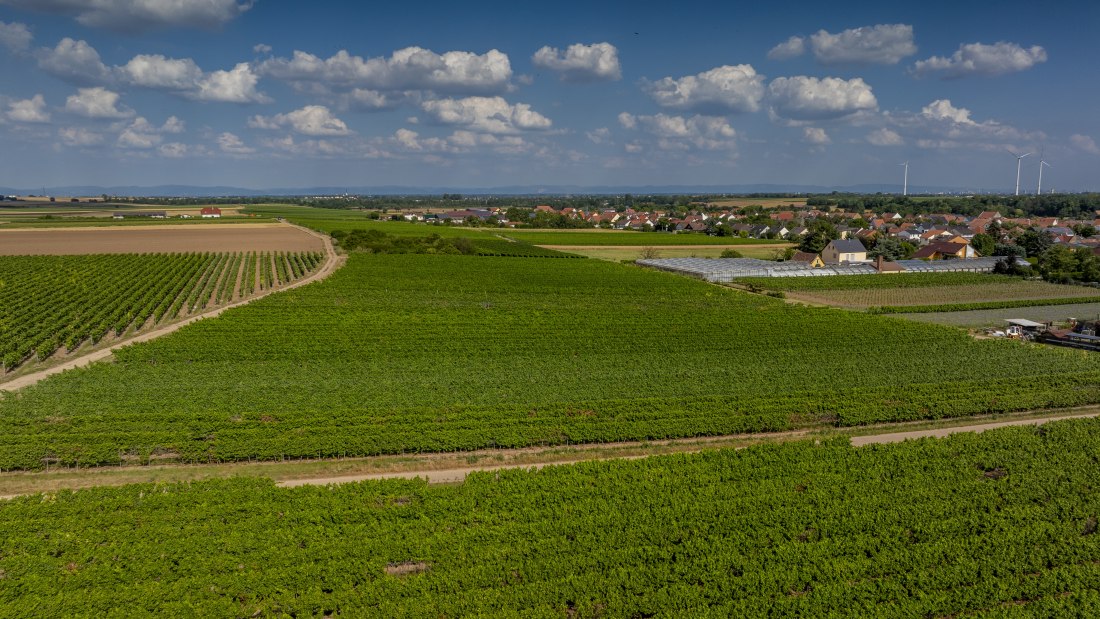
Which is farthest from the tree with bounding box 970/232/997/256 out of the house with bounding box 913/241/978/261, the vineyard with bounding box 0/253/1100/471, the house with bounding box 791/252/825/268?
the vineyard with bounding box 0/253/1100/471

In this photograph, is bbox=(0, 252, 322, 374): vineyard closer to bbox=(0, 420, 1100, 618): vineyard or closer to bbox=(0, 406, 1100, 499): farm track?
bbox=(0, 406, 1100, 499): farm track

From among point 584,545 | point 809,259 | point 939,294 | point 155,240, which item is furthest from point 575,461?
point 155,240

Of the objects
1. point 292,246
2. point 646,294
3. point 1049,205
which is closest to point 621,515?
point 646,294

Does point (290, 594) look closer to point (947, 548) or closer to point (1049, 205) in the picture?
point (947, 548)

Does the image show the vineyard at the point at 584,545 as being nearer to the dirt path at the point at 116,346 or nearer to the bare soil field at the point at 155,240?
the dirt path at the point at 116,346

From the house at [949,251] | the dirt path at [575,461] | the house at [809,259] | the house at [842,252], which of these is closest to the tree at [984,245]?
the house at [949,251]

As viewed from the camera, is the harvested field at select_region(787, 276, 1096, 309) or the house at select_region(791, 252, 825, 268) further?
the house at select_region(791, 252, 825, 268)
